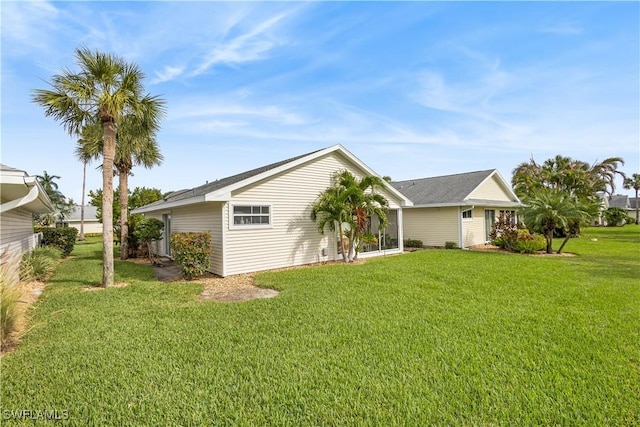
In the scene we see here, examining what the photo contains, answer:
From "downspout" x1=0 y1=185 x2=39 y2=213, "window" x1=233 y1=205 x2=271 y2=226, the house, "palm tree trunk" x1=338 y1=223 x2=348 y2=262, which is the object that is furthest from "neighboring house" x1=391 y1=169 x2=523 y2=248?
"downspout" x1=0 y1=185 x2=39 y2=213

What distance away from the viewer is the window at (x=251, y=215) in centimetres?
1062

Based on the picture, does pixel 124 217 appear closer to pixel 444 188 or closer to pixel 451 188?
pixel 444 188

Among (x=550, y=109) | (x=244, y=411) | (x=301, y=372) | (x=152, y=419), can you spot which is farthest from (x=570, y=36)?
(x=152, y=419)

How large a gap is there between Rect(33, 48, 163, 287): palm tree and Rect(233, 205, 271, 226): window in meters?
3.67

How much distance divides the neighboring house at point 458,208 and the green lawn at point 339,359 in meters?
10.2

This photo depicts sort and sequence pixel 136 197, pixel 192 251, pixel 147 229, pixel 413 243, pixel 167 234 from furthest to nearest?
pixel 136 197 → pixel 413 243 → pixel 167 234 → pixel 147 229 → pixel 192 251

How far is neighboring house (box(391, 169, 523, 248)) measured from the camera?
17.9 metres

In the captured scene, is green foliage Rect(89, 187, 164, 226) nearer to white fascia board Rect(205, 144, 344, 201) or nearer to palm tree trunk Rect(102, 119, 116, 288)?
palm tree trunk Rect(102, 119, 116, 288)

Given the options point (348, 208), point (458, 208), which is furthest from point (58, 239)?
point (458, 208)

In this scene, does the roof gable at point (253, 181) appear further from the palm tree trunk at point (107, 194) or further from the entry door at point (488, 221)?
the entry door at point (488, 221)

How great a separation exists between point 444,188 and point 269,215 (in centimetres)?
1346

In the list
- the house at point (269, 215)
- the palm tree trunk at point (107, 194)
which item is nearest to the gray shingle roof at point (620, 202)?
the house at point (269, 215)

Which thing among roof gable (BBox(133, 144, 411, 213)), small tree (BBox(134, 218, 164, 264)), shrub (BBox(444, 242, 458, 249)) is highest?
roof gable (BBox(133, 144, 411, 213))

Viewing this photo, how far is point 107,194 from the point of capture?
29.3 ft
